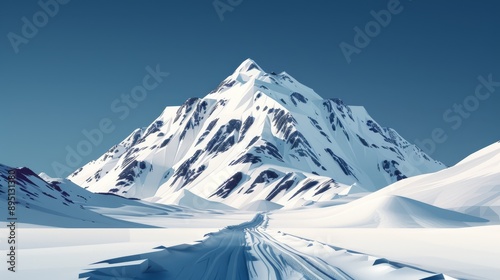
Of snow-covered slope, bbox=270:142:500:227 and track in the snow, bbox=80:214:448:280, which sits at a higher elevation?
snow-covered slope, bbox=270:142:500:227

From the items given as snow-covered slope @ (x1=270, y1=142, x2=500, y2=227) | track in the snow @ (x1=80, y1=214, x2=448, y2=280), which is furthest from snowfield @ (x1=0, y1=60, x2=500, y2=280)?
snow-covered slope @ (x1=270, y1=142, x2=500, y2=227)

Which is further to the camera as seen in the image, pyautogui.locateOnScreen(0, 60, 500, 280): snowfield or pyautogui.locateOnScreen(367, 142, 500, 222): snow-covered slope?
pyautogui.locateOnScreen(367, 142, 500, 222): snow-covered slope

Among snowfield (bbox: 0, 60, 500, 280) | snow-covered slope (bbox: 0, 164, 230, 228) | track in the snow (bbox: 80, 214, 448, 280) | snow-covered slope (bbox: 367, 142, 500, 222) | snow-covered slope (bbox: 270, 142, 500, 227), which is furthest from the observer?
snow-covered slope (bbox: 367, 142, 500, 222)

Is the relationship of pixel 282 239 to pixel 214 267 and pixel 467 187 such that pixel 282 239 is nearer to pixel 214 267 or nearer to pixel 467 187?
pixel 214 267

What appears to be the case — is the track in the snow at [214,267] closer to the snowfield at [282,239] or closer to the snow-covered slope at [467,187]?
the snowfield at [282,239]

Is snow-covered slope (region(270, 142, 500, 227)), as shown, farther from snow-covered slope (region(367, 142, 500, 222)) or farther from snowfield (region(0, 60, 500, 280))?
snowfield (region(0, 60, 500, 280))

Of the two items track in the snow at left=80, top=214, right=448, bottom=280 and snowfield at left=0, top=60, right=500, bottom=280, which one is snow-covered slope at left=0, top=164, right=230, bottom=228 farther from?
track in the snow at left=80, top=214, right=448, bottom=280

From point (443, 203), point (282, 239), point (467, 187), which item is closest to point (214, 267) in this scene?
point (282, 239)

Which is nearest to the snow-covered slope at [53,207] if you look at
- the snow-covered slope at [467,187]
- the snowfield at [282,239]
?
the snowfield at [282,239]

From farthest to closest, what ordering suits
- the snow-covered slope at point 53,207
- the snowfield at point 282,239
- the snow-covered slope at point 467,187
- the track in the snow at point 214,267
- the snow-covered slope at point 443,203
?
the snow-covered slope at point 467,187
the snow-covered slope at point 443,203
the snow-covered slope at point 53,207
the snowfield at point 282,239
the track in the snow at point 214,267

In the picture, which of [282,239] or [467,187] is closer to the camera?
[282,239]

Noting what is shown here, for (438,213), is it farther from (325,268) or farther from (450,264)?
(325,268)

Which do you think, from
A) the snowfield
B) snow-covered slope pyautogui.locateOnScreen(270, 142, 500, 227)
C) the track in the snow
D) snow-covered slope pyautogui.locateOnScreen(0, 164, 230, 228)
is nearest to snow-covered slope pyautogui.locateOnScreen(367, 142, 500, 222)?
snow-covered slope pyautogui.locateOnScreen(270, 142, 500, 227)

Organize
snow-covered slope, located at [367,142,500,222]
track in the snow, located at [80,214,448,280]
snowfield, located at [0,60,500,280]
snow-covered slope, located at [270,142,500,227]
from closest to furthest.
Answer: track in the snow, located at [80,214,448,280] → snowfield, located at [0,60,500,280] → snow-covered slope, located at [270,142,500,227] → snow-covered slope, located at [367,142,500,222]
